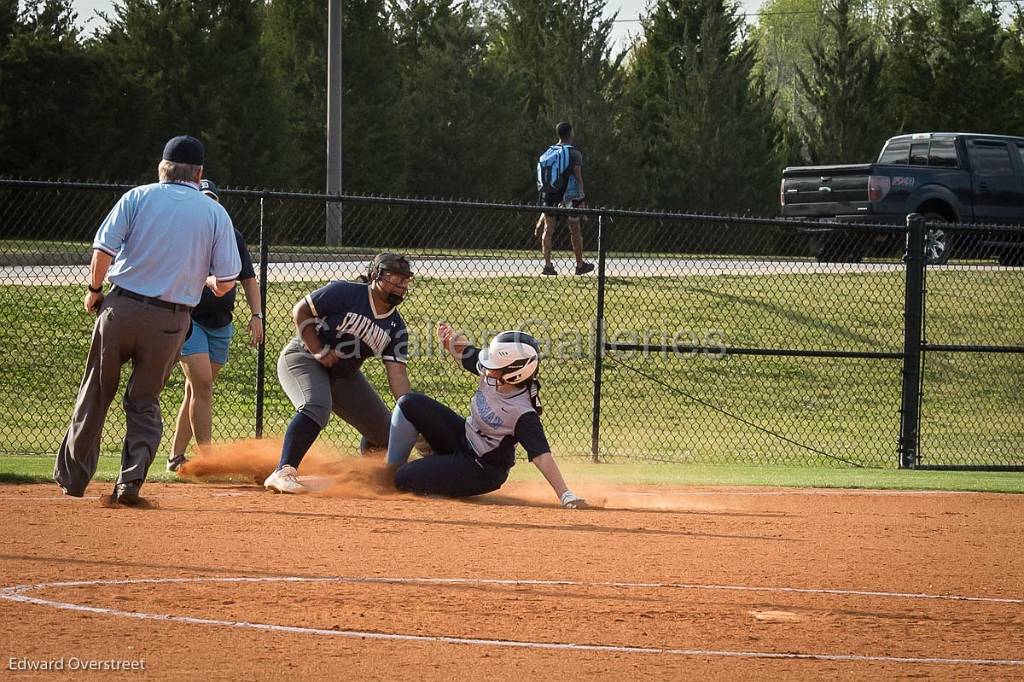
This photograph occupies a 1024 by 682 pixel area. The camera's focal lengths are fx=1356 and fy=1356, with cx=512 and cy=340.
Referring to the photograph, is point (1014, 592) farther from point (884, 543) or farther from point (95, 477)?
point (95, 477)

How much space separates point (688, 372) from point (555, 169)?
121 inches

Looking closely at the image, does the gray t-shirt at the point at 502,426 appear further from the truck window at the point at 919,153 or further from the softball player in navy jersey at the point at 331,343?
the truck window at the point at 919,153

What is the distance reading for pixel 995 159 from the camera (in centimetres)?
2270

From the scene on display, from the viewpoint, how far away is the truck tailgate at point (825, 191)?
829 inches

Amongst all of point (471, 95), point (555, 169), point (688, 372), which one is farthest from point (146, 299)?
point (471, 95)

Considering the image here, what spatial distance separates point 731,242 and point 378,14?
32.6ft

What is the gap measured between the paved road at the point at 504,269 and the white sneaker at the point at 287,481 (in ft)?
23.0

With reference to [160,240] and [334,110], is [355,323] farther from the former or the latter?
[334,110]

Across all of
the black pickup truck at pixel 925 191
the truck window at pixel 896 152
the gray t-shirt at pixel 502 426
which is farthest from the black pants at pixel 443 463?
the truck window at pixel 896 152

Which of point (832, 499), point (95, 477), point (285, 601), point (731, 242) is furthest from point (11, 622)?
point (731, 242)

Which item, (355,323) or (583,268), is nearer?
(355,323)

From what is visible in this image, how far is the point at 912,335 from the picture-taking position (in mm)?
12648

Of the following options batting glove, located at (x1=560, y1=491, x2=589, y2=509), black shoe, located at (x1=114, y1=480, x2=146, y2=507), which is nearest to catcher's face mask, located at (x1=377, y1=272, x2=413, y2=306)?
batting glove, located at (x1=560, y1=491, x2=589, y2=509)

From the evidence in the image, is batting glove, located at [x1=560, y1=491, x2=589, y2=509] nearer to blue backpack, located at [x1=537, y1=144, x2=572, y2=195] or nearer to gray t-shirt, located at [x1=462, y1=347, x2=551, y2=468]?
gray t-shirt, located at [x1=462, y1=347, x2=551, y2=468]
